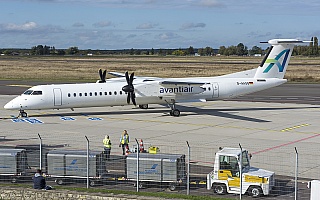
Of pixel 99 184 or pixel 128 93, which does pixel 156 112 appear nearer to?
pixel 128 93

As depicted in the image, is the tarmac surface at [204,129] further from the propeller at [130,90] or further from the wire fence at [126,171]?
the propeller at [130,90]

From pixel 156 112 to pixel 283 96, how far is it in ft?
64.8

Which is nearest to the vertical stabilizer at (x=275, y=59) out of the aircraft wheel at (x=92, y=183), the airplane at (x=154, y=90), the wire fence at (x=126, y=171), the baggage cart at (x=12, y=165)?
the airplane at (x=154, y=90)

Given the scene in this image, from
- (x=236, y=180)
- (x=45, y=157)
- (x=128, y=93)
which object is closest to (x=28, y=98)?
(x=128, y=93)

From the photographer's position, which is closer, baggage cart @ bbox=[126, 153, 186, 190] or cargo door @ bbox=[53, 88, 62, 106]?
baggage cart @ bbox=[126, 153, 186, 190]

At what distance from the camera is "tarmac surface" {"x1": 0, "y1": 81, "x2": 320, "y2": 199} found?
25.7 m

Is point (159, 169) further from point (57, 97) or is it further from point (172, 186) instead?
point (57, 97)

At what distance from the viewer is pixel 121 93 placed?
4006cm

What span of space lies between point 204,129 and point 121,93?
28.6ft

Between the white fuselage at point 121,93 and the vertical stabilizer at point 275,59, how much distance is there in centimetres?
62

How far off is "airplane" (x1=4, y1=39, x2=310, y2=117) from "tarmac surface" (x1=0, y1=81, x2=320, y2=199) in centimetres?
126

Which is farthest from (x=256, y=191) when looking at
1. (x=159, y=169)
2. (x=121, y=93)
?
(x=121, y=93)

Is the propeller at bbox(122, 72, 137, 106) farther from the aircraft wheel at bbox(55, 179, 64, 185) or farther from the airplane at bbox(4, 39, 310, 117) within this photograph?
the aircraft wheel at bbox(55, 179, 64, 185)

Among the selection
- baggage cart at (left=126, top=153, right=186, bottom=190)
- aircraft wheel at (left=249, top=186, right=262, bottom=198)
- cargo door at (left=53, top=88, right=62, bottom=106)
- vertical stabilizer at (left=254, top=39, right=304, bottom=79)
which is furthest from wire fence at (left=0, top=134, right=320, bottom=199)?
vertical stabilizer at (left=254, top=39, right=304, bottom=79)
